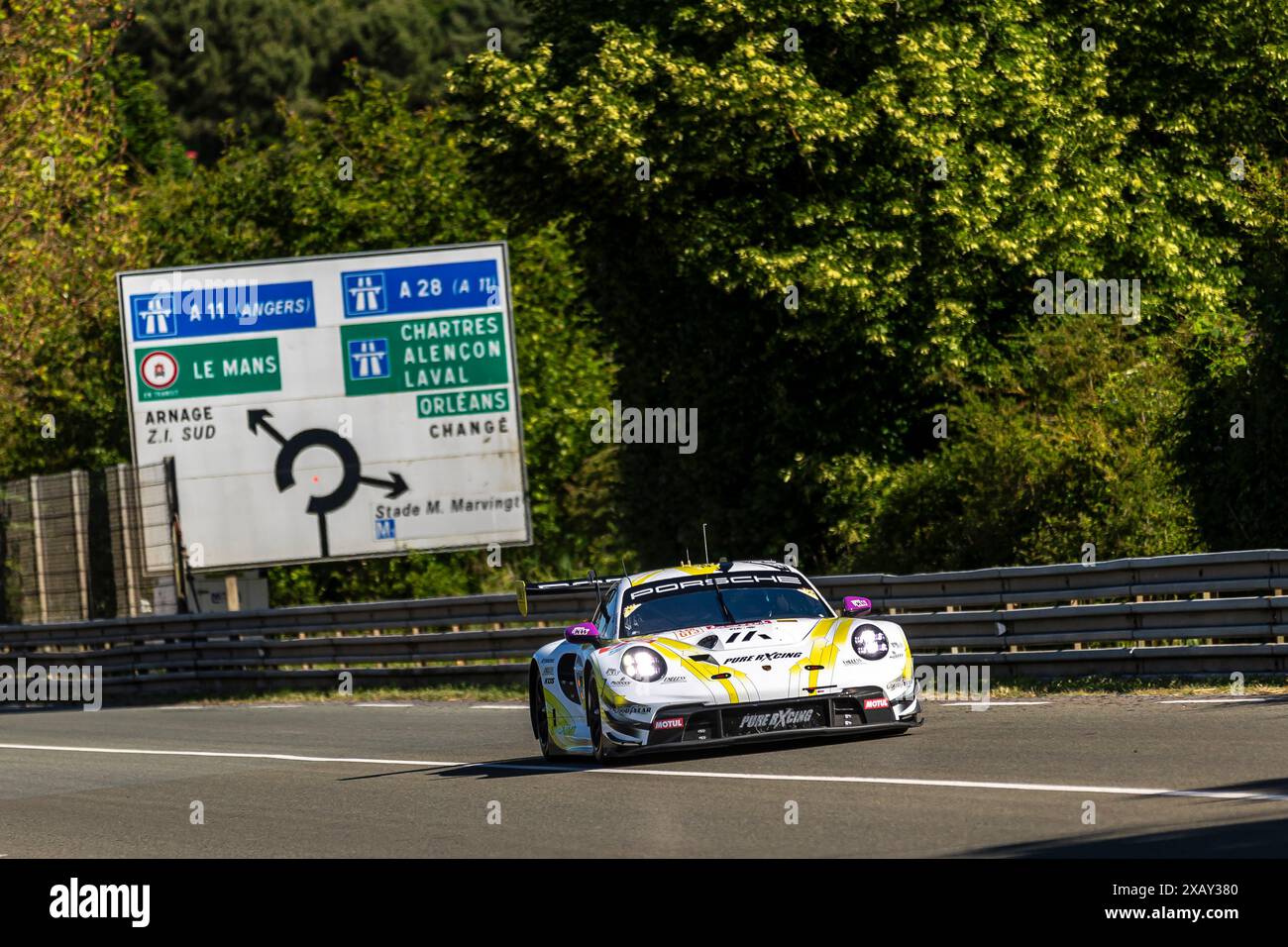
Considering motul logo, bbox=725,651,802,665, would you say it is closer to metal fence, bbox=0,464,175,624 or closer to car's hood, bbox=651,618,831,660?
car's hood, bbox=651,618,831,660

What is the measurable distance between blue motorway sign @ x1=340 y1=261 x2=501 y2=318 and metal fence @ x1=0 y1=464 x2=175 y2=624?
3.90 metres

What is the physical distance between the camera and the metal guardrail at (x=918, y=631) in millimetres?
15031

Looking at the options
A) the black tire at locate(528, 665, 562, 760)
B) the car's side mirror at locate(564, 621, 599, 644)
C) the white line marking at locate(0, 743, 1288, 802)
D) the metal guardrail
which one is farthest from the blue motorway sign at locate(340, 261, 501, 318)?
the car's side mirror at locate(564, 621, 599, 644)

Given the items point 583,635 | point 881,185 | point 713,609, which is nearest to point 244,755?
point 583,635

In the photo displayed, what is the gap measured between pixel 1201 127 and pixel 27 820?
73.2 feet

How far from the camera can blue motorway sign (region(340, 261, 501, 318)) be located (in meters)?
28.8

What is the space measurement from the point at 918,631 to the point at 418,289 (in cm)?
1339

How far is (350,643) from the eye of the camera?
24.7 m

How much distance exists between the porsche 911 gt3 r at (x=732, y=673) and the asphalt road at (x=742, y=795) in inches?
9.8

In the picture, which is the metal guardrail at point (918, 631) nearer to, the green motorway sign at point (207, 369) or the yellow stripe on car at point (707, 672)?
the green motorway sign at point (207, 369)

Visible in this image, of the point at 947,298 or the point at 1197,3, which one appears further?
the point at 1197,3

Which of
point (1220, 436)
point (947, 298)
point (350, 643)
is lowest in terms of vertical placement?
point (350, 643)
